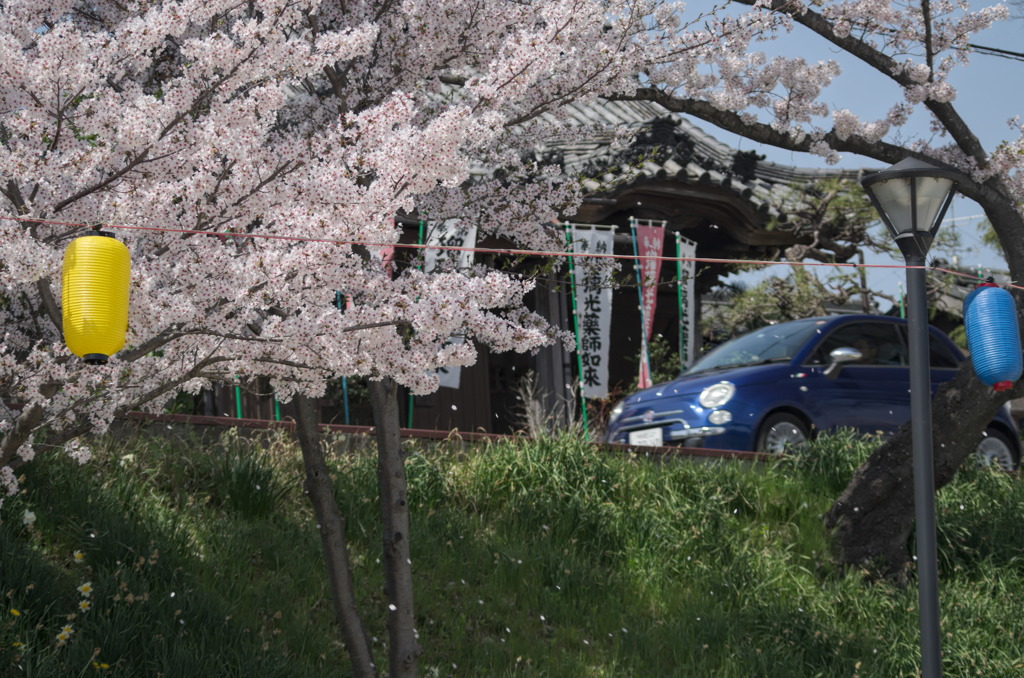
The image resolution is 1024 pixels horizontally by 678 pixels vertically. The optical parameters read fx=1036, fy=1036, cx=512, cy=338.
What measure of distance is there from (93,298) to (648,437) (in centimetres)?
692

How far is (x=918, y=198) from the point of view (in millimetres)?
5832

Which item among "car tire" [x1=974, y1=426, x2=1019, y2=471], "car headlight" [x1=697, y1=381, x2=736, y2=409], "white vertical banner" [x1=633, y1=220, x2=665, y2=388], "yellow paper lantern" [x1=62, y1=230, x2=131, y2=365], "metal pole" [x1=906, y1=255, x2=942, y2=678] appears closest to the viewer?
"yellow paper lantern" [x1=62, y1=230, x2=131, y2=365]

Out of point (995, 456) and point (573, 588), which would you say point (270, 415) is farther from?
point (995, 456)

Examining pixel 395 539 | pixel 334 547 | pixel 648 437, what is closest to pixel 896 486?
pixel 648 437

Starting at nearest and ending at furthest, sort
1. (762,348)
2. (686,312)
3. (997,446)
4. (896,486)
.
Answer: (896,486), (762,348), (997,446), (686,312)

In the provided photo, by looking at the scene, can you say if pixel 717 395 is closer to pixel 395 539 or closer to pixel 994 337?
pixel 994 337

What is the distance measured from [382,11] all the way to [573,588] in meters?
4.12

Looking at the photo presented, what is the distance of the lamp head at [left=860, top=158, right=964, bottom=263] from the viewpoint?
19.1 feet

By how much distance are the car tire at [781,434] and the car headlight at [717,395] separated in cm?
44

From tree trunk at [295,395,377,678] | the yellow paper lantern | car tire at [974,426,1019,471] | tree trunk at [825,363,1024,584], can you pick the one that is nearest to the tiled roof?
tree trunk at [825,363,1024,584]

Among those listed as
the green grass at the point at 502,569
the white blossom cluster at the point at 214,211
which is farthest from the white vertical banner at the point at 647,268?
the white blossom cluster at the point at 214,211

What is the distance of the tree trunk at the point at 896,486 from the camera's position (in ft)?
26.9

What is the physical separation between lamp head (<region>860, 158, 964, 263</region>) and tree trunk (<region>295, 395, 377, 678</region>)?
11.2ft

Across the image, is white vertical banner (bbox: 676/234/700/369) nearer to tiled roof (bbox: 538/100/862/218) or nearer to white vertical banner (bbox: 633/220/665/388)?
white vertical banner (bbox: 633/220/665/388)
